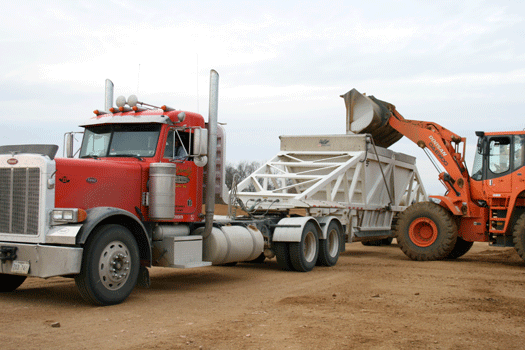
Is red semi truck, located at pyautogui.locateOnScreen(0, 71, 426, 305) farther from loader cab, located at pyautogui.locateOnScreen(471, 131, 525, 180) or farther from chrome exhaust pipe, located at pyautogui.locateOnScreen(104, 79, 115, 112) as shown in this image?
loader cab, located at pyautogui.locateOnScreen(471, 131, 525, 180)

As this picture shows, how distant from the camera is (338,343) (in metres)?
5.73

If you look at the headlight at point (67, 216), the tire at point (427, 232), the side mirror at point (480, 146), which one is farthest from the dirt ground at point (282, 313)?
the side mirror at point (480, 146)

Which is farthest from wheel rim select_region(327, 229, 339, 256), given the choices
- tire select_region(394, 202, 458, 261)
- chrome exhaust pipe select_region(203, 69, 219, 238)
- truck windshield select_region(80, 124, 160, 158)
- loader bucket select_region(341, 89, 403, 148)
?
truck windshield select_region(80, 124, 160, 158)

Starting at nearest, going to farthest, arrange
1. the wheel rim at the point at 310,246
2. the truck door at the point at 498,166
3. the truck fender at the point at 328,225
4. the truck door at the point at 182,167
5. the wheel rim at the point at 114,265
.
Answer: the wheel rim at the point at 114,265
the truck door at the point at 182,167
the wheel rim at the point at 310,246
the truck fender at the point at 328,225
the truck door at the point at 498,166

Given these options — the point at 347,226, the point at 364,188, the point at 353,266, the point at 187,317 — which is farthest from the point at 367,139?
the point at 187,317

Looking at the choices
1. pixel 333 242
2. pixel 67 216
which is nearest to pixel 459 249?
pixel 333 242

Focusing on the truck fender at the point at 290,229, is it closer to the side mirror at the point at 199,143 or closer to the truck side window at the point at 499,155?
the side mirror at the point at 199,143

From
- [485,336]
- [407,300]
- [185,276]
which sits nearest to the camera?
[485,336]

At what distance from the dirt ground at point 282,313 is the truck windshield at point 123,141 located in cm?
222

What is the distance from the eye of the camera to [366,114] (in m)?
15.5

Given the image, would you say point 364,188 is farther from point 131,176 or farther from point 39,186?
point 39,186

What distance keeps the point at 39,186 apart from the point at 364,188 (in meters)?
9.67

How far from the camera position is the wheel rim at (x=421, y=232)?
47.0ft

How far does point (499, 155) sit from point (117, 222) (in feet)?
32.7
